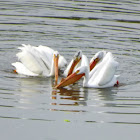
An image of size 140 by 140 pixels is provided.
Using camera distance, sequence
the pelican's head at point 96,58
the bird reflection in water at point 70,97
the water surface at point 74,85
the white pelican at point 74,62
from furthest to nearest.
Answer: the pelican's head at point 96,58
the white pelican at point 74,62
the bird reflection in water at point 70,97
the water surface at point 74,85

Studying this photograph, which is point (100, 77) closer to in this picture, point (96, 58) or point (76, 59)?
point (76, 59)

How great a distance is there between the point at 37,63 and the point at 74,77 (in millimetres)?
902

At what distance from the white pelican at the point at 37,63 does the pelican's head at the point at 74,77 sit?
44 cm

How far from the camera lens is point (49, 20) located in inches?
531

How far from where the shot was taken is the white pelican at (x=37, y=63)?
396 inches

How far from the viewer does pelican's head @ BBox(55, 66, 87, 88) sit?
9.35 m

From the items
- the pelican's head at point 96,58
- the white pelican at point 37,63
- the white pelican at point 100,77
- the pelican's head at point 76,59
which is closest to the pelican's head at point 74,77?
the white pelican at point 100,77

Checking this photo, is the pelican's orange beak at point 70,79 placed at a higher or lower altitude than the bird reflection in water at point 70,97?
higher

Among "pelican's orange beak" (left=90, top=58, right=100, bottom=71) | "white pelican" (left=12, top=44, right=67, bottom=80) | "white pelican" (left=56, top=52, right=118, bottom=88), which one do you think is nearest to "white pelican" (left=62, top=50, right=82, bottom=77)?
"white pelican" (left=12, top=44, right=67, bottom=80)

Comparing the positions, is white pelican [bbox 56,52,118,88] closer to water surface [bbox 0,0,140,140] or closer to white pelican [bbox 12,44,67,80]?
water surface [bbox 0,0,140,140]

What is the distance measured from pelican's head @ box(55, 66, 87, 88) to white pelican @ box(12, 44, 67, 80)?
1.46ft

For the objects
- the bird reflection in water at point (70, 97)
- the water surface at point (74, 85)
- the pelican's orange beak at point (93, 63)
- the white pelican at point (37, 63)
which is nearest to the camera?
the water surface at point (74, 85)

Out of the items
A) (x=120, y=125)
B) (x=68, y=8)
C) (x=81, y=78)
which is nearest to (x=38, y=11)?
(x=68, y=8)

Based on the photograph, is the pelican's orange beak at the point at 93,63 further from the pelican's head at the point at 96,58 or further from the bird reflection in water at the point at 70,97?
the bird reflection in water at the point at 70,97
